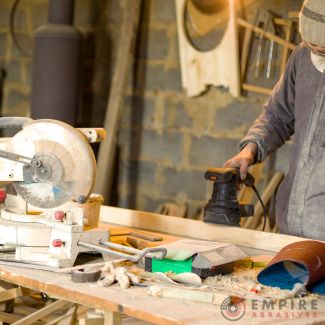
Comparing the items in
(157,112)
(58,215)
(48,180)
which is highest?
(157,112)

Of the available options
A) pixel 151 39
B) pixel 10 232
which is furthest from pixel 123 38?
pixel 10 232

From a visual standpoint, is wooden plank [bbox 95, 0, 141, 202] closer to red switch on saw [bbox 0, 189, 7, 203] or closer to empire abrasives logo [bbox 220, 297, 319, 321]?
red switch on saw [bbox 0, 189, 7, 203]

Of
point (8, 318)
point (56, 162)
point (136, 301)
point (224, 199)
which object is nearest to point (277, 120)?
point (224, 199)

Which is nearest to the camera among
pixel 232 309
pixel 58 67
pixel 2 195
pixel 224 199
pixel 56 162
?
pixel 232 309

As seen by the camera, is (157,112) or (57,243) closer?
(57,243)

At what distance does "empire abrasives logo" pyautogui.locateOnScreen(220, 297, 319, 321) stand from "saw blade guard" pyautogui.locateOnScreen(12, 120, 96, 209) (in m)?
0.85

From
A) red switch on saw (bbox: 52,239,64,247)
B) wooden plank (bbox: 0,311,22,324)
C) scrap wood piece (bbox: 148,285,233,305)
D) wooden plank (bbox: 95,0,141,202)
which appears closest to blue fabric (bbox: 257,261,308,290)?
scrap wood piece (bbox: 148,285,233,305)

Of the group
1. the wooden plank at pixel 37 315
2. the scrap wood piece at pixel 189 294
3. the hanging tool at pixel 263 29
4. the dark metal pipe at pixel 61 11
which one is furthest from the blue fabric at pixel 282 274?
the dark metal pipe at pixel 61 11

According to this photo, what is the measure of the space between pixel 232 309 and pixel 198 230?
117 centimetres

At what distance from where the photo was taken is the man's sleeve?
12.5 ft

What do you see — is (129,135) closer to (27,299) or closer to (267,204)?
(267,204)

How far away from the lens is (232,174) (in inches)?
138

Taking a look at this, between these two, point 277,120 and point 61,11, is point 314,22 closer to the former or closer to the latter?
point 277,120

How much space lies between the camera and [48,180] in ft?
10.1
